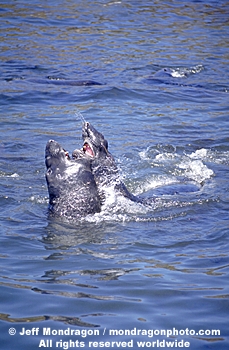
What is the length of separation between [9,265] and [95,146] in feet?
6.06

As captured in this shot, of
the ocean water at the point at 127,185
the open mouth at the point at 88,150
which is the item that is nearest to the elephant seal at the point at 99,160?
the open mouth at the point at 88,150

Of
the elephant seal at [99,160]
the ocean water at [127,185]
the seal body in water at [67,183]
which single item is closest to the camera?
the ocean water at [127,185]

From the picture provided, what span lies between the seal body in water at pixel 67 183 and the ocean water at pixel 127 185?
0.14 m

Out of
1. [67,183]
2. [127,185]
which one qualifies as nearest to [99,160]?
[67,183]

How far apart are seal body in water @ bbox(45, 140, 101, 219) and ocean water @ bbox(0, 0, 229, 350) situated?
141 mm

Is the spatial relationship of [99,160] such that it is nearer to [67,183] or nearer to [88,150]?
[88,150]

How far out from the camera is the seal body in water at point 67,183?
6531 millimetres

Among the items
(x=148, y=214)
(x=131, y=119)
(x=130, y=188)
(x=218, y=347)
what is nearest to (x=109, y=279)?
(x=218, y=347)

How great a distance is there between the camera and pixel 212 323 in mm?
4566

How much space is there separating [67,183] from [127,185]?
2.16 meters

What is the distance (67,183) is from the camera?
654cm

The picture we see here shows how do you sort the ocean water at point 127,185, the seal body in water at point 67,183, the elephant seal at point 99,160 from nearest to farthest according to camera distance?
the ocean water at point 127,185, the seal body in water at point 67,183, the elephant seal at point 99,160

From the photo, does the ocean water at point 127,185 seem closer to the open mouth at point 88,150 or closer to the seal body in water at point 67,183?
the seal body in water at point 67,183

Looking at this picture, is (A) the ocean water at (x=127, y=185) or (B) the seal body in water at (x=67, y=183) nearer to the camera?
(A) the ocean water at (x=127, y=185)
